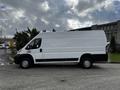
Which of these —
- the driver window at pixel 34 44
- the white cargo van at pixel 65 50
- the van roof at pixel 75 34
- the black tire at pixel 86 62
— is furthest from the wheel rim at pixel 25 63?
the black tire at pixel 86 62

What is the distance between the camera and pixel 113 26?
40.2m

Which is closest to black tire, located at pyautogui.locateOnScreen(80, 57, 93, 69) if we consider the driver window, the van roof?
the van roof

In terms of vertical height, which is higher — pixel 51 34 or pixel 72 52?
pixel 51 34

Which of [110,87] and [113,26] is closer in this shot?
[110,87]

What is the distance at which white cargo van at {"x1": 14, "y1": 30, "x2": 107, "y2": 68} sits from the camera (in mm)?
15680

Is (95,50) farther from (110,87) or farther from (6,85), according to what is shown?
(6,85)

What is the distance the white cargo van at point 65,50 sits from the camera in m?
15.7

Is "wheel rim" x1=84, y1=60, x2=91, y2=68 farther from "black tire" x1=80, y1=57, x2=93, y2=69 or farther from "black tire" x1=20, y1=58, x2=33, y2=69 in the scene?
"black tire" x1=20, y1=58, x2=33, y2=69

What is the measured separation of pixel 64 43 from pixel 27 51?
8.37 ft

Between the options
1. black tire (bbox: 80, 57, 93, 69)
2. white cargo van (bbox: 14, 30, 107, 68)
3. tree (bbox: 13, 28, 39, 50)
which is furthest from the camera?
tree (bbox: 13, 28, 39, 50)

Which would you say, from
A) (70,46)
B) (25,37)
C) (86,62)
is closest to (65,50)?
(70,46)

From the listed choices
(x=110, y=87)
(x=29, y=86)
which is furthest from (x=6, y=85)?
(x=110, y=87)

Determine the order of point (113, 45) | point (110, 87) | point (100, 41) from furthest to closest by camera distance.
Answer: point (113, 45) < point (100, 41) < point (110, 87)

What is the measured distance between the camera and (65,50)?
15.7 metres
